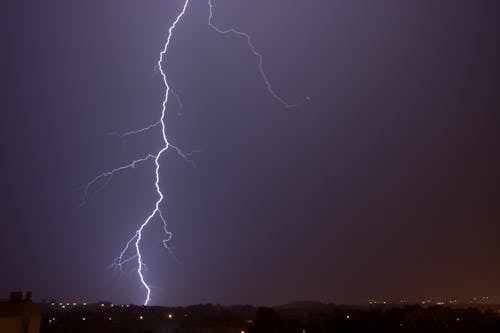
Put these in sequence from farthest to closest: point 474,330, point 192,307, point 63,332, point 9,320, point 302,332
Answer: point 192,307 < point 474,330 < point 302,332 < point 63,332 < point 9,320

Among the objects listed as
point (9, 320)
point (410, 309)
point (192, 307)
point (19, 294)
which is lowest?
point (9, 320)

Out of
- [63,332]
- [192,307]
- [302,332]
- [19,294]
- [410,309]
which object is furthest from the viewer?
[192,307]

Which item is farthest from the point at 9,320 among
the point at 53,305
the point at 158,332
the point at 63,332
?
the point at 53,305

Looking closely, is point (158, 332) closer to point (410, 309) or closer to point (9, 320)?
point (410, 309)

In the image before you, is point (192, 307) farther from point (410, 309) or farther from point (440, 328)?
point (440, 328)

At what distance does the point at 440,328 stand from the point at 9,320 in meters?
38.4

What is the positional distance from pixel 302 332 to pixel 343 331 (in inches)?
110

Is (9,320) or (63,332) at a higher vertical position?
(63,332)

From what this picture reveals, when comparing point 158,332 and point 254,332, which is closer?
point 254,332

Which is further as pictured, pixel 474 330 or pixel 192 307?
pixel 192 307

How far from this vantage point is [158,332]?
133 ft

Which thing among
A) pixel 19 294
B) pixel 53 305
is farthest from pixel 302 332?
pixel 53 305

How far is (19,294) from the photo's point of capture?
1041 centimetres

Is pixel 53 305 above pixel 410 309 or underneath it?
above
